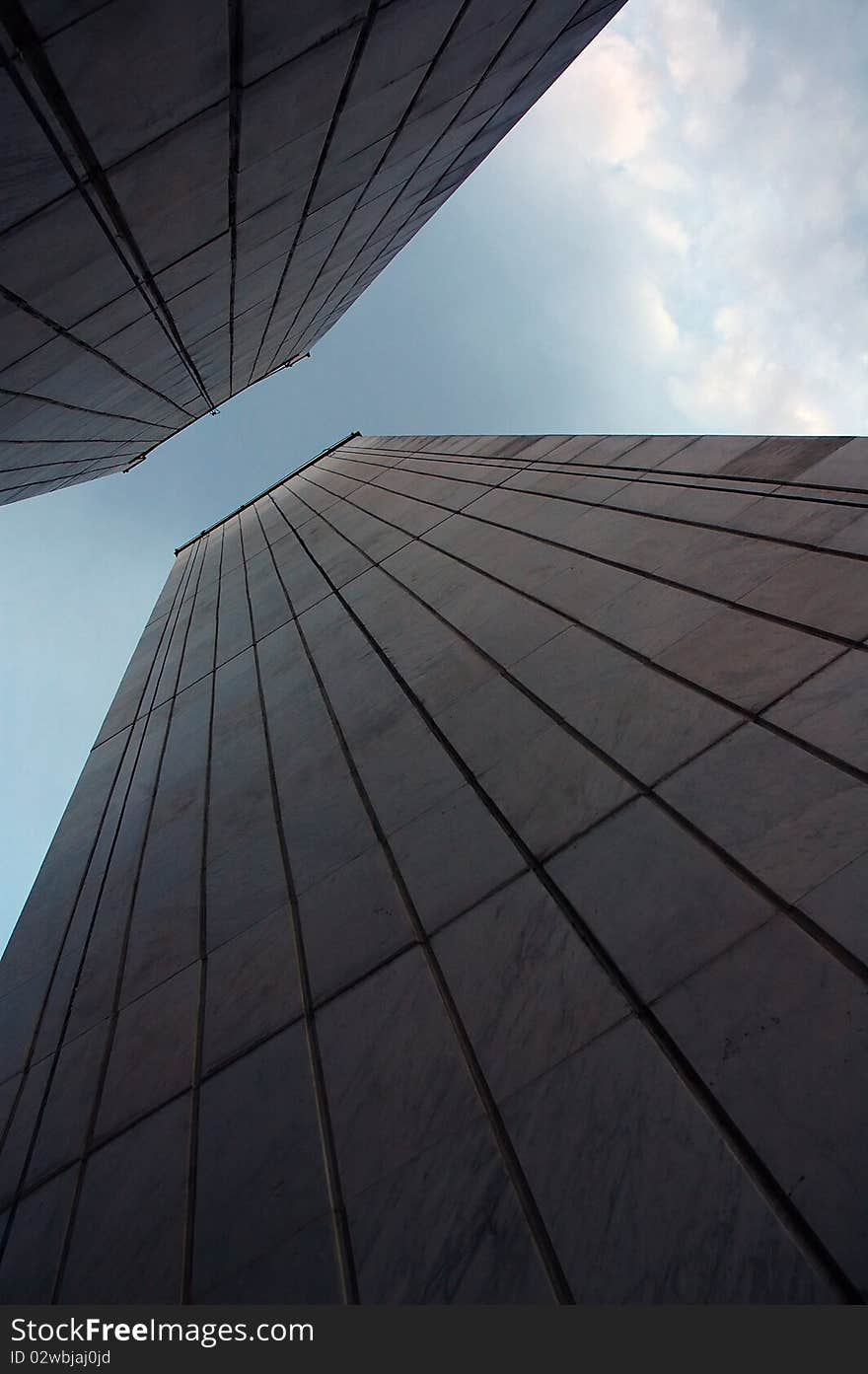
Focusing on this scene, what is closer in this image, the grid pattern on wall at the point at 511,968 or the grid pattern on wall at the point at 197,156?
the grid pattern on wall at the point at 511,968

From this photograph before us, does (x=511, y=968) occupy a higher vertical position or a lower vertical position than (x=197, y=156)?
lower

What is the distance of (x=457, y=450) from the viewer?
11.8 metres

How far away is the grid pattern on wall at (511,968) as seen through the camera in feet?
5.52

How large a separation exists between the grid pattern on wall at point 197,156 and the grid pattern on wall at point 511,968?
3.43m

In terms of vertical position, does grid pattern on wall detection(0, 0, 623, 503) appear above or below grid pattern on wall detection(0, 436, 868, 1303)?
above

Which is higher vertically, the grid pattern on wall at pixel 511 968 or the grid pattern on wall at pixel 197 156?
the grid pattern on wall at pixel 197 156

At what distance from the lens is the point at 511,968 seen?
2367 millimetres

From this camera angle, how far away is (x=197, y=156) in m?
4.43

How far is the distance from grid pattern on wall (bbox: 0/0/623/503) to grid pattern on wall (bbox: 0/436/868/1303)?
11.2 feet

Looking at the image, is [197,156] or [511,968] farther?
[197,156]

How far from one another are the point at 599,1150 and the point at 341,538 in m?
9.00

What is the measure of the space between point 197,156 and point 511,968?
528cm

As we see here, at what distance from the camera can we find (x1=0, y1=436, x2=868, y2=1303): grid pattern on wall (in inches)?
66.2

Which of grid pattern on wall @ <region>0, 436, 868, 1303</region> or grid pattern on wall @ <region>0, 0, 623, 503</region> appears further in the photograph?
grid pattern on wall @ <region>0, 0, 623, 503</region>
